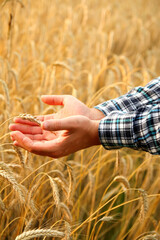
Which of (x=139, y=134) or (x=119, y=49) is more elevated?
(x=119, y=49)

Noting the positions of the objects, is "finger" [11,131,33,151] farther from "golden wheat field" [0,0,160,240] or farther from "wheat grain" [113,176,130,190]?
"wheat grain" [113,176,130,190]

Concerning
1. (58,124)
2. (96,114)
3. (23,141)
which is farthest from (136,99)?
(23,141)

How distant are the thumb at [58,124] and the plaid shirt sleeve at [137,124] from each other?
15 centimetres

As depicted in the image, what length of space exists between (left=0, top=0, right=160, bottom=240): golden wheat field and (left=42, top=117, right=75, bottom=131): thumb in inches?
6.3

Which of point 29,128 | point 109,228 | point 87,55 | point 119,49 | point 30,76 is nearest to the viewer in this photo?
point 29,128

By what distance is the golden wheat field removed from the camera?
3.85ft

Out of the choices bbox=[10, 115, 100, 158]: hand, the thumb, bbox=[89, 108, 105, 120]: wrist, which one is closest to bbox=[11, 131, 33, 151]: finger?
bbox=[10, 115, 100, 158]: hand

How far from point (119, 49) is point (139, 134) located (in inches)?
140

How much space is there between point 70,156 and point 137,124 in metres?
0.92

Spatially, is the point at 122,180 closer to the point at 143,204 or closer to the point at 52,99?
the point at 143,204

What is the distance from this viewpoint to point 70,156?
1982 millimetres

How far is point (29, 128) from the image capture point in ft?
4.28

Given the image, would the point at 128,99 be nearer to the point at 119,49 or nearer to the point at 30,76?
the point at 30,76

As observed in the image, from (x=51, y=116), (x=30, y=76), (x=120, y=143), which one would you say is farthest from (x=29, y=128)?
(x=30, y=76)
